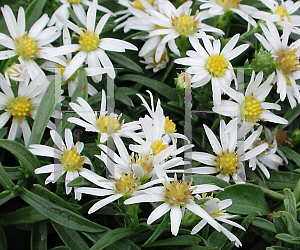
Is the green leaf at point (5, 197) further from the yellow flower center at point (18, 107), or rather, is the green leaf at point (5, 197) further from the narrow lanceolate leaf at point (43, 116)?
the yellow flower center at point (18, 107)

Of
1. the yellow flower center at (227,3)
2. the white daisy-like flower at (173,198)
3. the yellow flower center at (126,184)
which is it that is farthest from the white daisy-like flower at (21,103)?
the yellow flower center at (227,3)

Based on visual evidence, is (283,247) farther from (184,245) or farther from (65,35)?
(65,35)

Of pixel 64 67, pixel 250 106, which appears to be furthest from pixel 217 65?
pixel 64 67

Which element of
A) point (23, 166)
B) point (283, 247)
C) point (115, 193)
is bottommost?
point (283, 247)

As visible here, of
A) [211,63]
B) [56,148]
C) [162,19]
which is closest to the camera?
[56,148]

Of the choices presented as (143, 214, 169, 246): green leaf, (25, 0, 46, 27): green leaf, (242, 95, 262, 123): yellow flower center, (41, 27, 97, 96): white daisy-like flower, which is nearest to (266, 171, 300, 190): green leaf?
(242, 95, 262, 123): yellow flower center

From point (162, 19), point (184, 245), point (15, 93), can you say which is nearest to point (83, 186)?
point (184, 245)

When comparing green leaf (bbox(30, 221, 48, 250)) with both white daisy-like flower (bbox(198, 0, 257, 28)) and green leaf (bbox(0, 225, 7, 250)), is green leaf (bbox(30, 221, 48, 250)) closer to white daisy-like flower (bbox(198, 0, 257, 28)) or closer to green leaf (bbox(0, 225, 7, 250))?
green leaf (bbox(0, 225, 7, 250))
